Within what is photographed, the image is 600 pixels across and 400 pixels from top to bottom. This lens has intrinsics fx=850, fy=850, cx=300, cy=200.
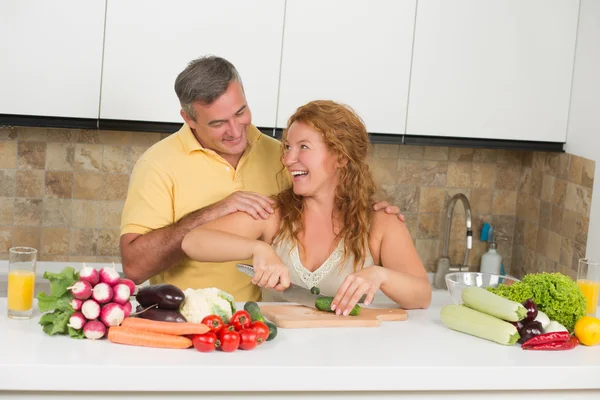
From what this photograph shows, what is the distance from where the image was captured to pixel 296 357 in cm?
199

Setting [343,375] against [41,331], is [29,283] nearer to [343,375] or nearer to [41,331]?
[41,331]

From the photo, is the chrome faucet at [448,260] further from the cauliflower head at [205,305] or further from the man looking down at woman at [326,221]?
the cauliflower head at [205,305]

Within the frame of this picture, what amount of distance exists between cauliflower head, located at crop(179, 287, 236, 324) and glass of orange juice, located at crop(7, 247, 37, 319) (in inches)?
15.1

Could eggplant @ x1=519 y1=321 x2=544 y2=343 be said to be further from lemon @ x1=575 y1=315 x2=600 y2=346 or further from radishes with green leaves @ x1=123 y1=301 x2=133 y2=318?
radishes with green leaves @ x1=123 y1=301 x2=133 y2=318

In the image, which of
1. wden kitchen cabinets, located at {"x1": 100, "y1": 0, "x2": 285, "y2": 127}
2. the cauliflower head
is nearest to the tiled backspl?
wden kitchen cabinets, located at {"x1": 100, "y1": 0, "x2": 285, "y2": 127}

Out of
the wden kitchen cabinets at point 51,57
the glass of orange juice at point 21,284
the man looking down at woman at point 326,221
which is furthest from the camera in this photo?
the wden kitchen cabinets at point 51,57

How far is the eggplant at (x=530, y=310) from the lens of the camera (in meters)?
2.24

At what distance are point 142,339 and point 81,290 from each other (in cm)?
18

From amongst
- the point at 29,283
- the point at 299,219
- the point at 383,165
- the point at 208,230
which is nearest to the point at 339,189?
the point at 299,219

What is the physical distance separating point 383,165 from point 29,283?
2.23 m

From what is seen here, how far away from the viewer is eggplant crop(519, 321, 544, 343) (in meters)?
2.22

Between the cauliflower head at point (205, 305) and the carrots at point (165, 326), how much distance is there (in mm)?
48

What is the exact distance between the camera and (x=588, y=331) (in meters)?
2.27

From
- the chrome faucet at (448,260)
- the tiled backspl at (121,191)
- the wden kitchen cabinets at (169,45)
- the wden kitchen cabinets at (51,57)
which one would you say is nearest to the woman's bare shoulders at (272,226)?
the wden kitchen cabinets at (169,45)
